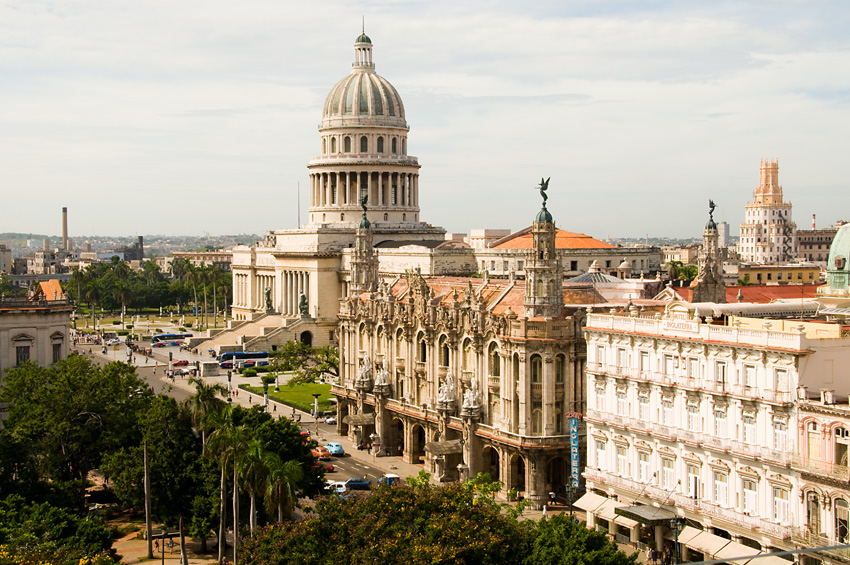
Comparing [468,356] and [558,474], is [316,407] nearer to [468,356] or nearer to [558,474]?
[468,356]

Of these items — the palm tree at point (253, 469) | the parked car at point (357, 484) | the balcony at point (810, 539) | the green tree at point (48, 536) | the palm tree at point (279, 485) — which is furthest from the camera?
the parked car at point (357, 484)

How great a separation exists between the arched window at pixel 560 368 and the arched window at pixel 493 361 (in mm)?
5346

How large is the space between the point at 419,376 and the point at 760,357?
40.1m

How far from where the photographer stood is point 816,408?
5653 centimetres

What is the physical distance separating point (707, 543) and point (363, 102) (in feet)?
435

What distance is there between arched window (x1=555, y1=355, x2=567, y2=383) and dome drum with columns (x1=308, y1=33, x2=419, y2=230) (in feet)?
341

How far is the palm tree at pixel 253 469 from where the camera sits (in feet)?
206

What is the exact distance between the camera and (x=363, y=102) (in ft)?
604

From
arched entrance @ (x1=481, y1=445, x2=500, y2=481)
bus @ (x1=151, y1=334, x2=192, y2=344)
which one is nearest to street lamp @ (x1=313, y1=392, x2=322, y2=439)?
arched entrance @ (x1=481, y1=445, x2=500, y2=481)

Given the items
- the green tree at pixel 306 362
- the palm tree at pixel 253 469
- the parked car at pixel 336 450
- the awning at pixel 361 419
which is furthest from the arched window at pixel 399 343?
the palm tree at pixel 253 469

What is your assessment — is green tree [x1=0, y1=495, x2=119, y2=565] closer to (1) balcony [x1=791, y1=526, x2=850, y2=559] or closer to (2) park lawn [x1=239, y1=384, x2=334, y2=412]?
(1) balcony [x1=791, y1=526, x2=850, y2=559]

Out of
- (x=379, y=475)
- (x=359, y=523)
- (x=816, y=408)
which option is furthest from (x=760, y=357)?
(x=379, y=475)

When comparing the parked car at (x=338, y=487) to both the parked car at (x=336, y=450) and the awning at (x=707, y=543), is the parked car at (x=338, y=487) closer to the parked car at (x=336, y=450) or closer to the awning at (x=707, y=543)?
the parked car at (x=336, y=450)

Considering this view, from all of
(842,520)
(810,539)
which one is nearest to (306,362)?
(810,539)
